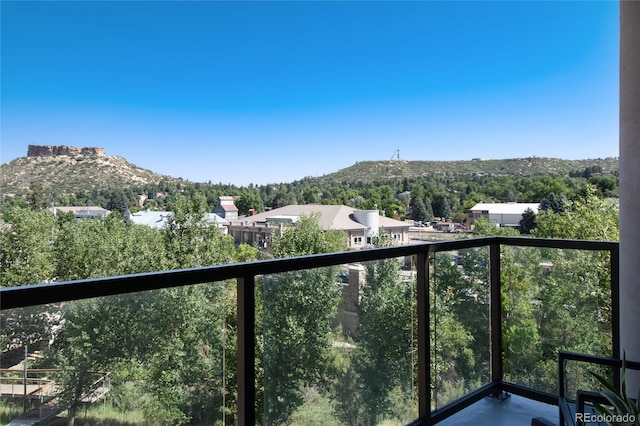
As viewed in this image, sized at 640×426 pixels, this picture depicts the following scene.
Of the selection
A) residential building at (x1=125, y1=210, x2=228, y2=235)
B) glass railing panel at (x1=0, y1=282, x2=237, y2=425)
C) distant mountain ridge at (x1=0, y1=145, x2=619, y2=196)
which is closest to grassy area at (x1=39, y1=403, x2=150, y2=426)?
glass railing panel at (x1=0, y1=282, x2=237, y2=425)

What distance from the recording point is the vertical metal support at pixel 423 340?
2193 mm

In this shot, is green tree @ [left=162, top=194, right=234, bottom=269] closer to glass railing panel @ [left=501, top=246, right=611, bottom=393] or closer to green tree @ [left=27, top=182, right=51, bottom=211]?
green tree @ [left=27, top=182, right=51, bottom=211]

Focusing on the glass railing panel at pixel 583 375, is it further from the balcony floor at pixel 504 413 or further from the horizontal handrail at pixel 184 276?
the horizontal handrail at pixel 184 276

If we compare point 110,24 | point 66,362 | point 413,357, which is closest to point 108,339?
point 66,362

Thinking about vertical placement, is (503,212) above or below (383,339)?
above

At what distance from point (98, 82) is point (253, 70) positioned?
13749mm

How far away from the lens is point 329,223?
26.3 m

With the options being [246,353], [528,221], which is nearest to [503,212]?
[528,221]

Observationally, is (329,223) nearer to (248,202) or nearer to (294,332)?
(248,202)

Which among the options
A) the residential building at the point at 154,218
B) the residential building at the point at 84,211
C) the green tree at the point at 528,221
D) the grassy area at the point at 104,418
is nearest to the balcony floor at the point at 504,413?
the grassy area at the point at 104,418

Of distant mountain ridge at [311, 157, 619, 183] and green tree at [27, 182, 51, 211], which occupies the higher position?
distant mountain ridge at [311, 157, 619, 183]

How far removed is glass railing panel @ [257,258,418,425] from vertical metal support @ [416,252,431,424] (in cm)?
4

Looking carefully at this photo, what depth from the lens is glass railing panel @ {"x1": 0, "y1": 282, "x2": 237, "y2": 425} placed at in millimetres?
1117

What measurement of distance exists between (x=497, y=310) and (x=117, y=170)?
29.1 m
